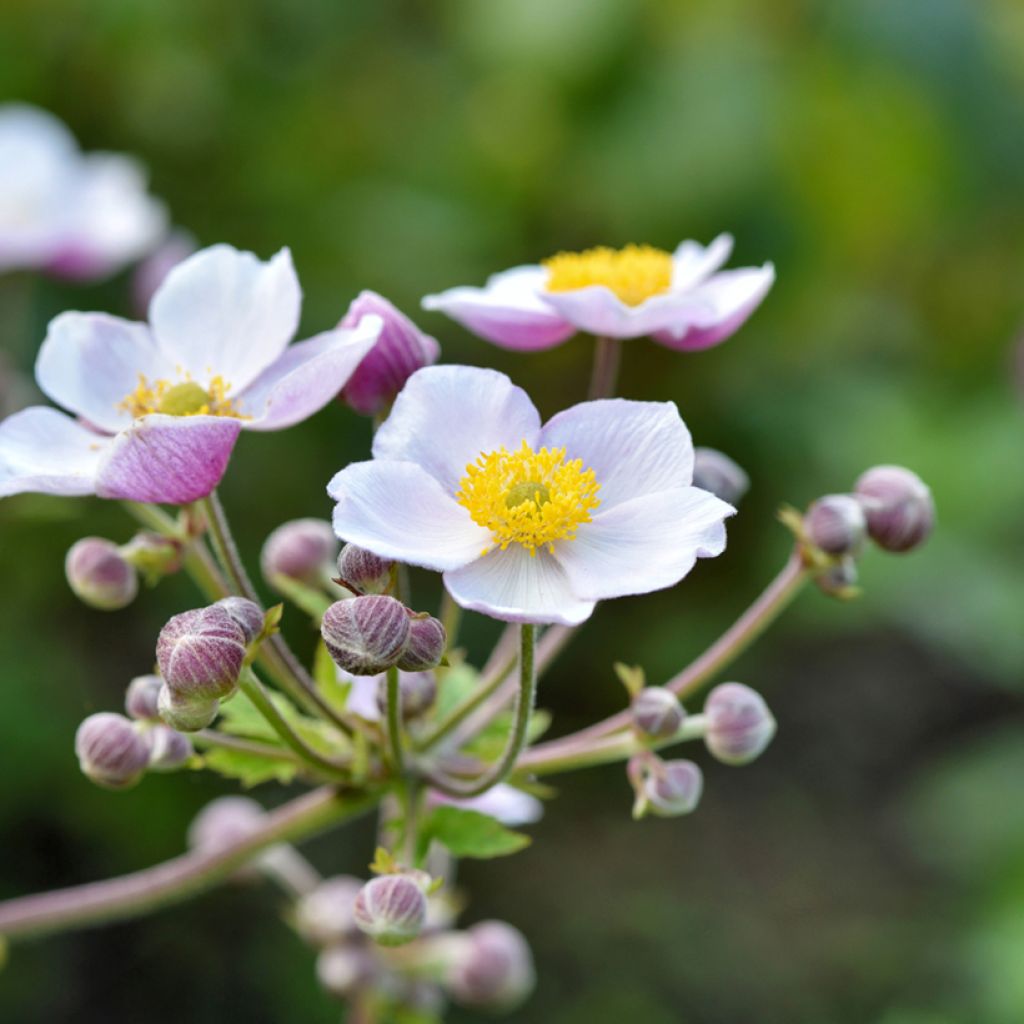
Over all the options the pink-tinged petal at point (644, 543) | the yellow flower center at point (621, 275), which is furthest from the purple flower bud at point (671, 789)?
the yellow flower center at point (621, 275)

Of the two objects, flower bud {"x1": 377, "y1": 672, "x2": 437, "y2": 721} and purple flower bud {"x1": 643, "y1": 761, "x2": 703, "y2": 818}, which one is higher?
purple flower bud {"x1": 643, "y1": 761, "x2": 703, "y2": 818}

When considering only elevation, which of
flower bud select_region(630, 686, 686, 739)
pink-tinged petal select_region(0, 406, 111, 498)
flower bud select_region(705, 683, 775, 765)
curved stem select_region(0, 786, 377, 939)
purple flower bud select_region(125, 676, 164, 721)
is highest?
pink-tinged petal select_region(0, 406, 111, 498)

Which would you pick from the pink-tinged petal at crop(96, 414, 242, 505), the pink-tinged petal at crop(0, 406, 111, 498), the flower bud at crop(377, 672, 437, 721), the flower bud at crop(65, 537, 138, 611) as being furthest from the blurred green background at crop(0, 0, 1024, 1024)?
the pink-tinged petal at crop(96, 414, 242, 505)

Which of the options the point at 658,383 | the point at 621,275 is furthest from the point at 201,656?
the point at 658,383

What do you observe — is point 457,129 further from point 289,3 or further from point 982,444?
point 982,444

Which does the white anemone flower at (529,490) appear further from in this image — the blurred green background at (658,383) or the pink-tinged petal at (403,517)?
the blurred green background at (658,383)

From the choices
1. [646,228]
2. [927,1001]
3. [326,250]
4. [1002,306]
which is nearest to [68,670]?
[326,250]

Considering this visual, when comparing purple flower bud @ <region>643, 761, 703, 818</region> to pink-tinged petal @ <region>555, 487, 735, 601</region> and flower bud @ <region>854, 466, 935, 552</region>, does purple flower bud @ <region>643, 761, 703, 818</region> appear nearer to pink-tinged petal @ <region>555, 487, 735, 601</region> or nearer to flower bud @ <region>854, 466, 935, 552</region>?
pink-tinged petal @ <region>555, 487, 735, 601</region>
